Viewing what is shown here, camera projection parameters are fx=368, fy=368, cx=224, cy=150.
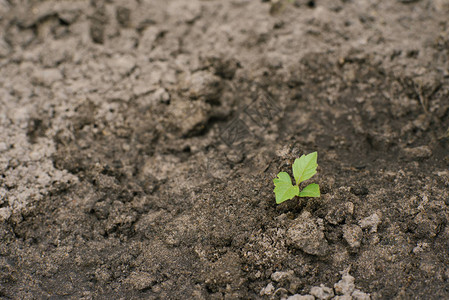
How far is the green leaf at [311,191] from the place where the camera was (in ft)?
5.87

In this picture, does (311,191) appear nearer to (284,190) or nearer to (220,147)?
(284,190)

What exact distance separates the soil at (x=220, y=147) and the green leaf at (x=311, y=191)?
128mm

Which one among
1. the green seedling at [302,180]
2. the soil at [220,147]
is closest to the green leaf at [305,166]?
the green seedling at [302,180]

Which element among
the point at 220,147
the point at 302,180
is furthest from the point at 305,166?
the point at 220,147

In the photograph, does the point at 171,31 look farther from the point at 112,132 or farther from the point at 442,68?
the point at 442,68

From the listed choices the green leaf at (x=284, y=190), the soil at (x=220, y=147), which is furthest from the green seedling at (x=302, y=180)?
the soil at (x=220, y=147)

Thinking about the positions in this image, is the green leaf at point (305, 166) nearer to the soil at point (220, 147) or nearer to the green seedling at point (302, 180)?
the green seedling at point (302, 180)

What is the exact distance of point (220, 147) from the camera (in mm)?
2328

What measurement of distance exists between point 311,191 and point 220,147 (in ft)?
2.38

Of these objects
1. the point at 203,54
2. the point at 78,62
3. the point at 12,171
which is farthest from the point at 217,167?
the point at 78,62

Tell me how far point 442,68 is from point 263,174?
1471mm

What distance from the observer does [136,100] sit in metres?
2.54

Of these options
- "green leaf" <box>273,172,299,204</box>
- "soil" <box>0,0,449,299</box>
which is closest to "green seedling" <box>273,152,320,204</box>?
"green leaf" <box>273,172,299,204</box>

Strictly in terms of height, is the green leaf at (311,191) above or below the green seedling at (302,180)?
below
